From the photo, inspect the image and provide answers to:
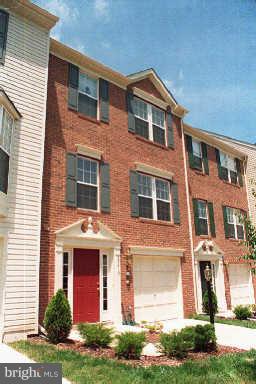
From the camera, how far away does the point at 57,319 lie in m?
8.38

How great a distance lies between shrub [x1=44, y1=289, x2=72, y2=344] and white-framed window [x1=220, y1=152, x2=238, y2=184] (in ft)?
44.8

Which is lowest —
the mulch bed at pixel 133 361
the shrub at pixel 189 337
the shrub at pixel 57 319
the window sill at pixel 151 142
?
the mulch bed at pixel 133 361

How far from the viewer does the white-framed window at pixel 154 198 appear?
13601 millimetres

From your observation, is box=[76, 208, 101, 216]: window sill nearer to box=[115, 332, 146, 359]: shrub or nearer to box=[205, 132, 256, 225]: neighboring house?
box=[115, 332, 146, 359]: shrub

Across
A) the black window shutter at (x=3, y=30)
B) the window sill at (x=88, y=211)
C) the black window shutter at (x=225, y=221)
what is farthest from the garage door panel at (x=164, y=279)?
the black window shutter at (x=3, y=30)

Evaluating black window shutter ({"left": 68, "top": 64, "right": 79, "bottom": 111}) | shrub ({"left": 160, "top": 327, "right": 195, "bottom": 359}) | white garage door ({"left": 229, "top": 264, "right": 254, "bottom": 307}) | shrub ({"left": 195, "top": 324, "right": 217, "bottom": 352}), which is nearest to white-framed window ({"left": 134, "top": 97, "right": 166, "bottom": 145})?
black window shutter ({"left": 68, "top": 64, "right": 79, "bottom": 111})

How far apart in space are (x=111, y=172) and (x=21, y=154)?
3.78 metres

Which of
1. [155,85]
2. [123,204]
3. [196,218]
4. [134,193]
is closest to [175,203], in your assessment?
[196,218]

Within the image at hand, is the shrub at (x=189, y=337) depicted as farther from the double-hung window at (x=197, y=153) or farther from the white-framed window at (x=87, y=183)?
the double-hung window at (x=197, y=153)

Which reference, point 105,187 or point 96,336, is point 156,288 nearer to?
point 105,187

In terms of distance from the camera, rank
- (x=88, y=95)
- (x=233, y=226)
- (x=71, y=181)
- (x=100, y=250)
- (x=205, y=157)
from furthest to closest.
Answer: (x=233, y=226)
(x=205, y=157)
(x=88, y=95)
(x=100, y=250)
(x=71, y=181)

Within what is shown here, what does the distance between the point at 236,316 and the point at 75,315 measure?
25.0 feet

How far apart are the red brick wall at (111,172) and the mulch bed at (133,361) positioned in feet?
5.21

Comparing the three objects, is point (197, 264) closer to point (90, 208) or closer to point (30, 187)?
point (90, 208)
